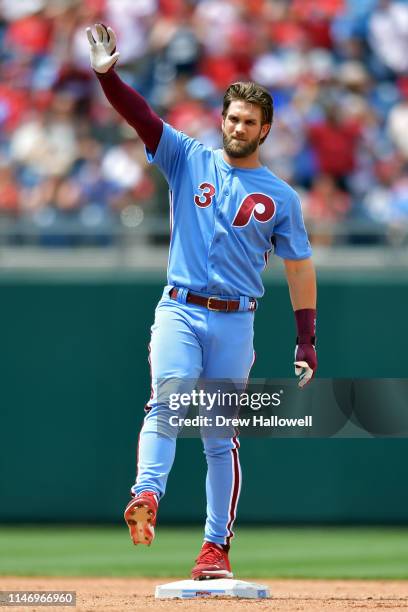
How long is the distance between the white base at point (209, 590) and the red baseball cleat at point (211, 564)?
0.39ft

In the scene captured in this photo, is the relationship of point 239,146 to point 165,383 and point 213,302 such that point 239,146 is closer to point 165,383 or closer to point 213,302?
point 213,302

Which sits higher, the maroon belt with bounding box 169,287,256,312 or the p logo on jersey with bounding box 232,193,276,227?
the p logo on jersey with bounding box 232,193,276,227

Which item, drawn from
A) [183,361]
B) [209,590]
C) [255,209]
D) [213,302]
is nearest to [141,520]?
[209,590]

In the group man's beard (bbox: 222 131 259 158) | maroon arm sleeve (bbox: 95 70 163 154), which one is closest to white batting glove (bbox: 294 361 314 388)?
man's beard (bbox: 222 131 259 158)

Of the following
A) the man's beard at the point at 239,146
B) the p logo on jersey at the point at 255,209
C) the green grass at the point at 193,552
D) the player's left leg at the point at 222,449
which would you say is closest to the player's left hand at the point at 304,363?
the player's left leg at the point at 222,449

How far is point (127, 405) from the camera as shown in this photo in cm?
905

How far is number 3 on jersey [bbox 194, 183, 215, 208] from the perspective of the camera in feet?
17.0

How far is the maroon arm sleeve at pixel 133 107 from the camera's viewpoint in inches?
198

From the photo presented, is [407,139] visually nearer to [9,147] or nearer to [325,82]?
[325,82]

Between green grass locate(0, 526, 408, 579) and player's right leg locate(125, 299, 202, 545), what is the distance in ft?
7.15

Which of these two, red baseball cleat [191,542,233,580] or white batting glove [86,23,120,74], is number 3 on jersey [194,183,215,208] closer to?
white batting glove [86,23,120,74]

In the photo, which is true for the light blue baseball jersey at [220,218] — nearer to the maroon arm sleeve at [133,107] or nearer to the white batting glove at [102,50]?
the maroon arm sleeve at [133,107]

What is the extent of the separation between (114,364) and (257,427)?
355 cm

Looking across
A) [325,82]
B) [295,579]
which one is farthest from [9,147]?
[295,579]
